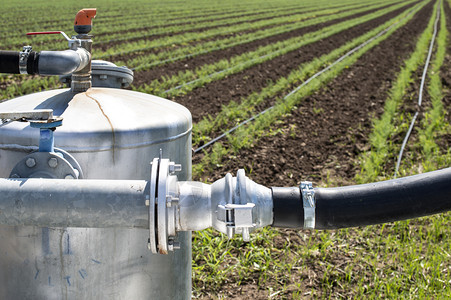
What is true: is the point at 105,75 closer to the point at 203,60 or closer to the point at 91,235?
the point at 91,235

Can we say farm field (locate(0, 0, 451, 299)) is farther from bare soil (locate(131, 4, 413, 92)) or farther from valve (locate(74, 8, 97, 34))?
valve (locate(74, 8, 97, 34))

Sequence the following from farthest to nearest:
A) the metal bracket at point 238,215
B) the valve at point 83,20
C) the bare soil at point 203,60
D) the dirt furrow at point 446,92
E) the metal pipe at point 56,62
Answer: the bare soil at point 203,60, the dirt furrow at point 446,92, the valve at point 83,20, the metal pipe at point 56,62, the metal bracket at point 238,215

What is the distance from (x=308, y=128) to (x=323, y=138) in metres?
0.46

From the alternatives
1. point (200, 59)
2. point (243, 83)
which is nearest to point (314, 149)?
point (243, 83)

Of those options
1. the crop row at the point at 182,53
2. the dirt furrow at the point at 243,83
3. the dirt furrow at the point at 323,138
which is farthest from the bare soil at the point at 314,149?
the crop row at the point at 182,53

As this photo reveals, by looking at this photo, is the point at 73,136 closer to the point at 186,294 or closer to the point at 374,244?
the point at 186,294

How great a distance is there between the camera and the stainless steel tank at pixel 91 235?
1.45 m

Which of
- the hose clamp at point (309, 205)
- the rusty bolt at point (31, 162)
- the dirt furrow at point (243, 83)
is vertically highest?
the rusty bolt at point (31, 162)

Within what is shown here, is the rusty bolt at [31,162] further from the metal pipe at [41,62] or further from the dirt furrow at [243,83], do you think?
the dirt furrow at [243,83]

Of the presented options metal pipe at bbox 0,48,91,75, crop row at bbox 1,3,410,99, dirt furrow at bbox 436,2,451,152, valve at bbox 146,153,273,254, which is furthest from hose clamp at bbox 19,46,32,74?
crop row at bbox 1,3,410,99

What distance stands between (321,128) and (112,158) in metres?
5.34

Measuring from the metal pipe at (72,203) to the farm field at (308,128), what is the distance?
6.77 ft

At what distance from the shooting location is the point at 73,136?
1.43 metres

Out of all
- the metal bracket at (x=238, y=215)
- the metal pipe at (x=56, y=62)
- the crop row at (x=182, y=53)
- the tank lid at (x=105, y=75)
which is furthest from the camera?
the crop row at (x=182, y=53)
